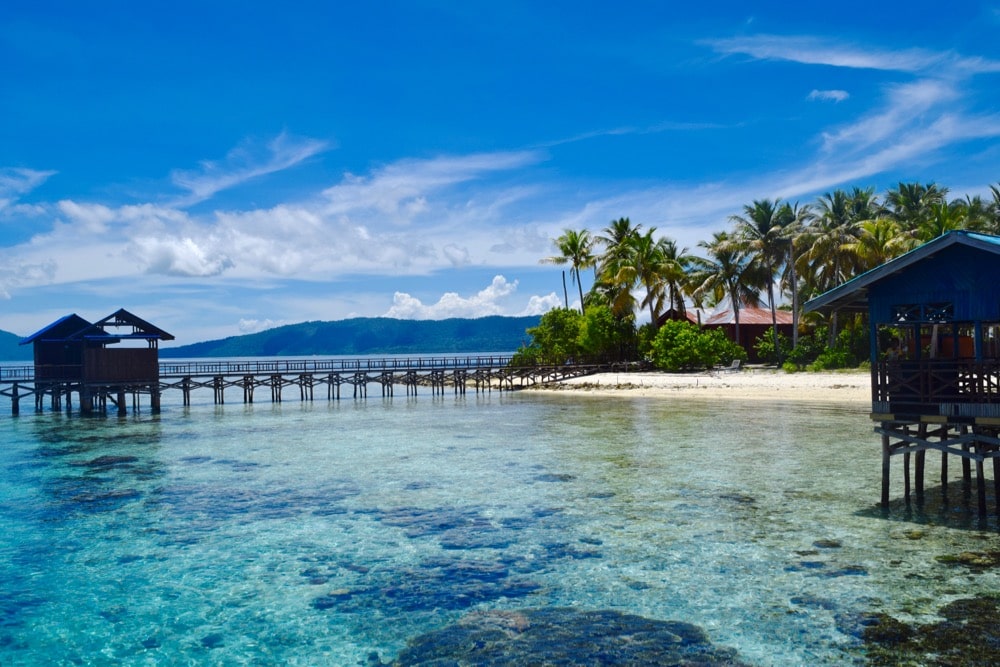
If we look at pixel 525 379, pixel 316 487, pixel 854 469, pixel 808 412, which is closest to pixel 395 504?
pixel 316 487

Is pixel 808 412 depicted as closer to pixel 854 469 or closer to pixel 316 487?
pixel 854 469

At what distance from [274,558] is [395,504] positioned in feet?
14.6

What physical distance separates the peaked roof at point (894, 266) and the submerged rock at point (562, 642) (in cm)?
797

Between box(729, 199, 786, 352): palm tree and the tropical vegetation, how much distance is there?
0.07 meters

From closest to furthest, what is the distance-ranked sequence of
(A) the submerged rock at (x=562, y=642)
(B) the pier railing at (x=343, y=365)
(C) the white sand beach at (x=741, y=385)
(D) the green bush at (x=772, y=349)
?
1. (A) the submerged rock at (x=562, y=642)
2. (C) the white sand beach at (x=741, y=385)
3. (D) the green bush at (x=772, y=349)
4. (B) the pier railing at (x=343, y=365)

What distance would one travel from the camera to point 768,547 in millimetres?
12312

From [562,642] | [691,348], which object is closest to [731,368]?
[691,348]

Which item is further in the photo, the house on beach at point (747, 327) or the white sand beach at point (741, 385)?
the house on beach at point (747, 327)

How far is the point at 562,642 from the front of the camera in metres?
8.71

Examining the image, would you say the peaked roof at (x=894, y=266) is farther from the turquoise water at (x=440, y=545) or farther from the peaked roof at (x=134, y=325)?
the peaked roof at (x=134, y=325)

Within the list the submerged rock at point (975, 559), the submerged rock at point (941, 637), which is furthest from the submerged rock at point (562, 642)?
the submerged rock at point (975, 559)

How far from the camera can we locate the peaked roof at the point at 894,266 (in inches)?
498

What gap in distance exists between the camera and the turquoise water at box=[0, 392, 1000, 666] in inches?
369

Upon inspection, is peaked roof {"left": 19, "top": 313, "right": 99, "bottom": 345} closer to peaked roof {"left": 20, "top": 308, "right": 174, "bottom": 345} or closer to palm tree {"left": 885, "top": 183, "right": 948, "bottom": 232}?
peaked roof {"left": 20, "top": 308, "right": 174, "bottom": 345}
